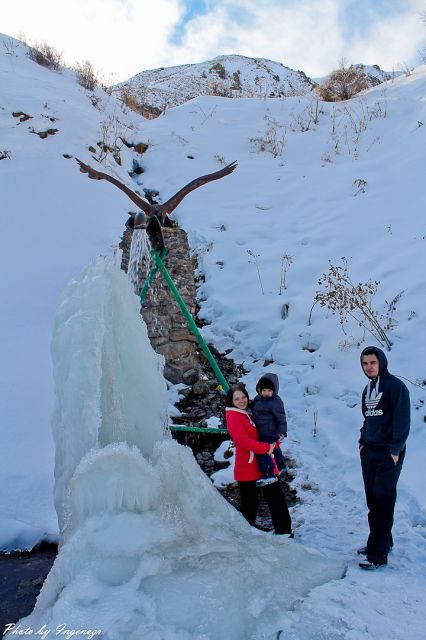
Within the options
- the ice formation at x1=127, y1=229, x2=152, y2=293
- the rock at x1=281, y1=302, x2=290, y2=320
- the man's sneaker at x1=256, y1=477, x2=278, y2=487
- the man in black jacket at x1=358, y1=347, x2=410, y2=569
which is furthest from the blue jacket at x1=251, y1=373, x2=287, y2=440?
the rock at x1=281, y1=302, x2=290, y2=320

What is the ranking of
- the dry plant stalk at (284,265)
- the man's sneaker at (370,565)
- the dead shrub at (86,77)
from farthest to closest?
1. the dead shrub at (86,77)
2. the dry plant stalk at (284,265)
3. the man's sneaker at (370,565)

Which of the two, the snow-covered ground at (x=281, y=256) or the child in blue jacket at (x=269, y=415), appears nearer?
the snow-covered ground at (x=281, y=256)

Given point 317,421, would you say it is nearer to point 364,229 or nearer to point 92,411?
point 92,411

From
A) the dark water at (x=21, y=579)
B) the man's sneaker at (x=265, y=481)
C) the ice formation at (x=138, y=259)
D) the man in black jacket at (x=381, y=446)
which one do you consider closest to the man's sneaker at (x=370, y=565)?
the man in black jacket at (x=381, y=446)

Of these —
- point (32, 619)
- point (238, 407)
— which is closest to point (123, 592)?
point (32, 619)

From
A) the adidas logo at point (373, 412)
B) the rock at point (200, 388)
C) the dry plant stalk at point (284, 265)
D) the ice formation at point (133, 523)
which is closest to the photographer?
the ice formation at point (133, 523)

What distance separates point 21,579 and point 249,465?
144cm

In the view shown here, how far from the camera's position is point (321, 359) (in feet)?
17.0

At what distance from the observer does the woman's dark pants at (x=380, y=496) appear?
102 inches

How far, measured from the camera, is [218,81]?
21703 millimetres

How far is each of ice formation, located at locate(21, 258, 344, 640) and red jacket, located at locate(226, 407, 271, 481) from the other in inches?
21.8

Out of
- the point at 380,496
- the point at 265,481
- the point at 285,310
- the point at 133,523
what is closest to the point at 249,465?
the point at 265,481

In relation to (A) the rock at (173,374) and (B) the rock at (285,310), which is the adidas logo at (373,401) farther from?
(B) the rock at (285,310)

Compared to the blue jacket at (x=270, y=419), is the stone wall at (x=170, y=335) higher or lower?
higher
